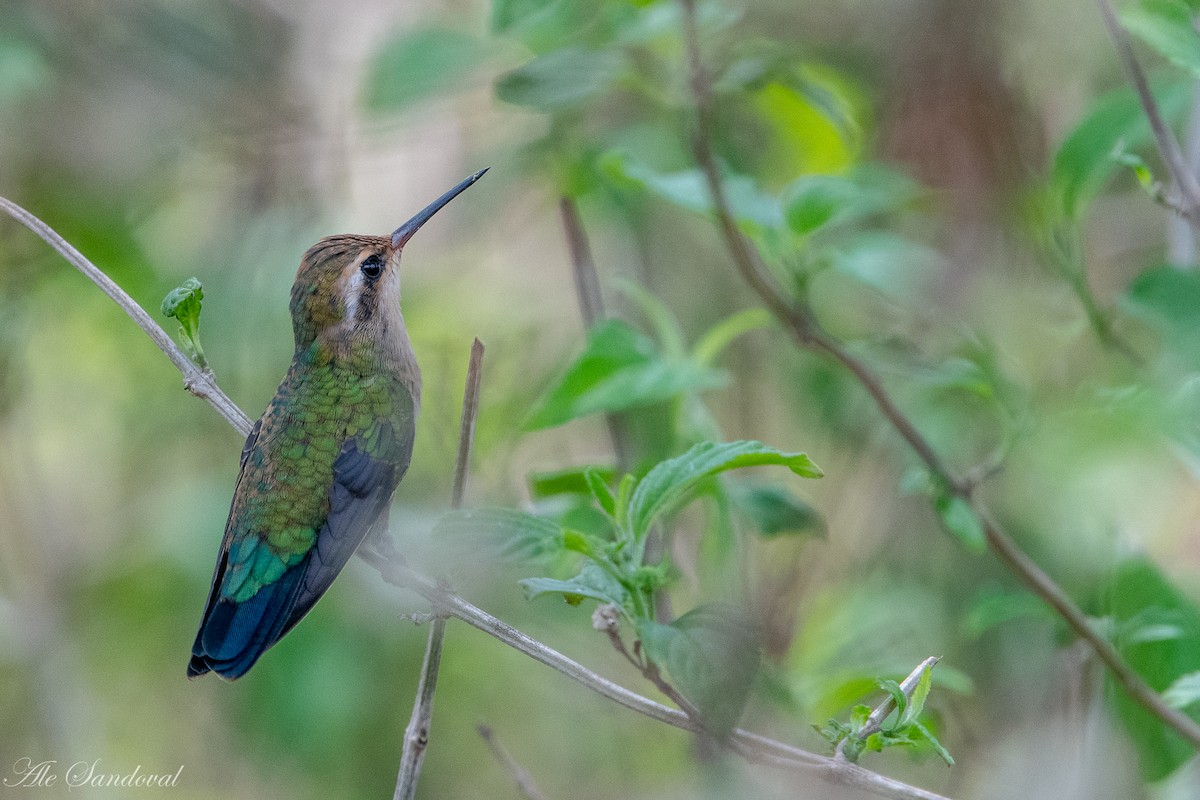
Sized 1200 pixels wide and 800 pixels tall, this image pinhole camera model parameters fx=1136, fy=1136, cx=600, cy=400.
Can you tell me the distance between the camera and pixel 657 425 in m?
2.86

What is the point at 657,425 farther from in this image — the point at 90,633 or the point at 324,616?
the point at 90,633

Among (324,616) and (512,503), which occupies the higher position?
(512,503)

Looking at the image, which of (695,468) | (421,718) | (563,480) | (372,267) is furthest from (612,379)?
(372,267)

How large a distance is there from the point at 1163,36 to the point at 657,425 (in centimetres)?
144

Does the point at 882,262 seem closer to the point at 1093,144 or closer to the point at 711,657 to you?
the point at 1093,144

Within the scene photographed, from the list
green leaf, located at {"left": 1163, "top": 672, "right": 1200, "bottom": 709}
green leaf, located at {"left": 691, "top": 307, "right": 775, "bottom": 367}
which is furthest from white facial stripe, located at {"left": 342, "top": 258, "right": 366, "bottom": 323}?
green leaf, located at {"left": 1163, "top": 672, "right": 1200, "bottom": 709}

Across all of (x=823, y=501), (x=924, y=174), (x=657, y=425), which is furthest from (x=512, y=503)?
(x=924, y=174)

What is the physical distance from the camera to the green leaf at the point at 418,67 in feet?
8.37

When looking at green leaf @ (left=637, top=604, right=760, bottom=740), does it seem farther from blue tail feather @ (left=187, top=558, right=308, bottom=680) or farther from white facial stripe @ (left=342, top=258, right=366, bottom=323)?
white facial stripe @ (left=342, top=258, right=366, bottom=323)

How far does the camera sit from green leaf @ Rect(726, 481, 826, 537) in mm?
2326
